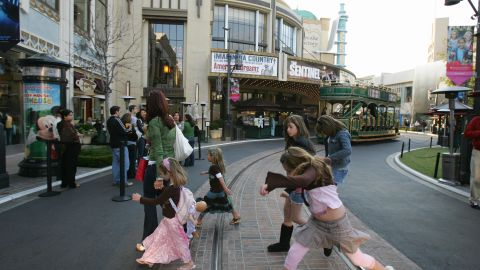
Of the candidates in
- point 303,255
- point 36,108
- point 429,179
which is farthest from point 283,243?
point 36,108

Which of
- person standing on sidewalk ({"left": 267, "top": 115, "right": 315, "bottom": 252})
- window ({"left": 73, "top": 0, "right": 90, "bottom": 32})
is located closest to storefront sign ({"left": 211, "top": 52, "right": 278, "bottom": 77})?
window ({"left": 73, "top": 0, "right": 90, "bottom": 32})

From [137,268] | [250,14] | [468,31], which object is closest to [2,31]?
[137,268]

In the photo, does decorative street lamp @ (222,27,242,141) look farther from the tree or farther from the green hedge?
the green hedge

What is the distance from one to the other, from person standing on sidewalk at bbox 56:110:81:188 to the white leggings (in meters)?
6.00

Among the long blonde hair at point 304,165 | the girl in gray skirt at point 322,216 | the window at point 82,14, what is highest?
the window at point 82,14

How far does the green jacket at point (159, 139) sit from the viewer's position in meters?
4.03

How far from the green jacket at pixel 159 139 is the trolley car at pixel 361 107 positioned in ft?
59.2

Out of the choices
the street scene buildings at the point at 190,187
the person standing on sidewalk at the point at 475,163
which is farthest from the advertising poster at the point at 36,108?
the person standing on sidewalk at the point at 475,163

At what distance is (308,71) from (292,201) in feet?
88.5

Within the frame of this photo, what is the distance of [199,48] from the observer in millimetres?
27844

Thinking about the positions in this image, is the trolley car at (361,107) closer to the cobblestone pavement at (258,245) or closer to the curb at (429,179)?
the curb at (429,179)

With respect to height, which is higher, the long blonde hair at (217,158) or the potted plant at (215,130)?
the long blonde hair at (217,158)

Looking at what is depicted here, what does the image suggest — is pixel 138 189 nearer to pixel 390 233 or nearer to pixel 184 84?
pixel 390 233

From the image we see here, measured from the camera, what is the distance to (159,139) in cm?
406
